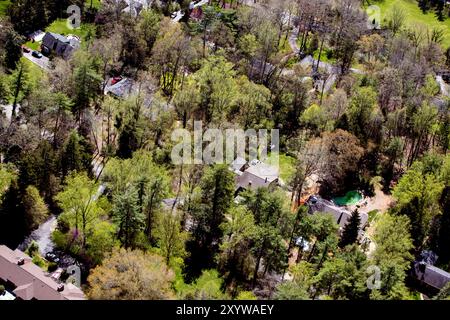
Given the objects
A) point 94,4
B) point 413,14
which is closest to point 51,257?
point 94,4

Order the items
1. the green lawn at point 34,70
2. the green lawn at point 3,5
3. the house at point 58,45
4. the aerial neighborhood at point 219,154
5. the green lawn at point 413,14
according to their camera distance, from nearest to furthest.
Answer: the aerial neighborhood at point 219,154, the green lawn at point 34,70, the house at point 58,45, the green lawn at point 3,5, the green lawn at point 413,14

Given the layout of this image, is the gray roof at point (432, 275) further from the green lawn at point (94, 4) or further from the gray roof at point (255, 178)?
the green lawn at point (94, 4)

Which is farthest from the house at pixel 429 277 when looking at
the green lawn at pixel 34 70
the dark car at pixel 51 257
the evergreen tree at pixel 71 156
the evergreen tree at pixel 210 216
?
the green lawn at pixel 34 70

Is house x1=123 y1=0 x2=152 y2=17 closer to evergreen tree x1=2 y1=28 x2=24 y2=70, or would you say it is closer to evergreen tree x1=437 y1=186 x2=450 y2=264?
evergreen tree x1=2 y1=28 x2=24 y2=70

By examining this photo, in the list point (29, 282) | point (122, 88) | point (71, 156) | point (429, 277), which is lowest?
point (29, 282)

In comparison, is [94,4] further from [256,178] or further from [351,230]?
[351,230]

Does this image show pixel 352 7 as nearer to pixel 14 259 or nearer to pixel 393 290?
pixel 393 290
